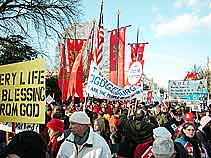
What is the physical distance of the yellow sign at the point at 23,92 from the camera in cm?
521

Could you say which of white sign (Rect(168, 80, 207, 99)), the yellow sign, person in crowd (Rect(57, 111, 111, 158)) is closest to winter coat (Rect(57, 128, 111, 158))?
person in crowd (Rect(57, 111, 111, 158))

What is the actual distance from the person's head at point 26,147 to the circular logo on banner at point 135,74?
41.2ft

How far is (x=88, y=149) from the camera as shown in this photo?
5406 millimetres

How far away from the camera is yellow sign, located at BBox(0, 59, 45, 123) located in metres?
5.21

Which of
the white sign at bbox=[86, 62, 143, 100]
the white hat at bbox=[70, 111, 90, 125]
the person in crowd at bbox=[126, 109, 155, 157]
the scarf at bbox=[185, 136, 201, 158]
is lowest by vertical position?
the scarf at bbox=[185, 136, 201, 158]

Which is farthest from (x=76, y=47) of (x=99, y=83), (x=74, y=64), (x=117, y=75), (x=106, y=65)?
(x=106, y=65)

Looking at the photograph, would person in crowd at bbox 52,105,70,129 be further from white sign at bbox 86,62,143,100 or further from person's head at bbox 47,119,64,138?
person's head at bbox 47,119,64,138

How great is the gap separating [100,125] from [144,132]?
10.7 ft

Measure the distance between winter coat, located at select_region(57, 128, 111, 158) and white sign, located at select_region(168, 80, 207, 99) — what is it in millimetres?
13345

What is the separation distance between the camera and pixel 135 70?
642 inches

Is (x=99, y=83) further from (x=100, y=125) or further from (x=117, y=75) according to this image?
(x=117, y=75)

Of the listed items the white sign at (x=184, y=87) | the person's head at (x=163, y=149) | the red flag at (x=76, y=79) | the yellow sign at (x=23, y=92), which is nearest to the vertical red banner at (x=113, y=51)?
the white sign at (x=184, y=87)

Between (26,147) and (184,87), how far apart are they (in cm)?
1653

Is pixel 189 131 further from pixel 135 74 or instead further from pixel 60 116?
pixel 135 74
